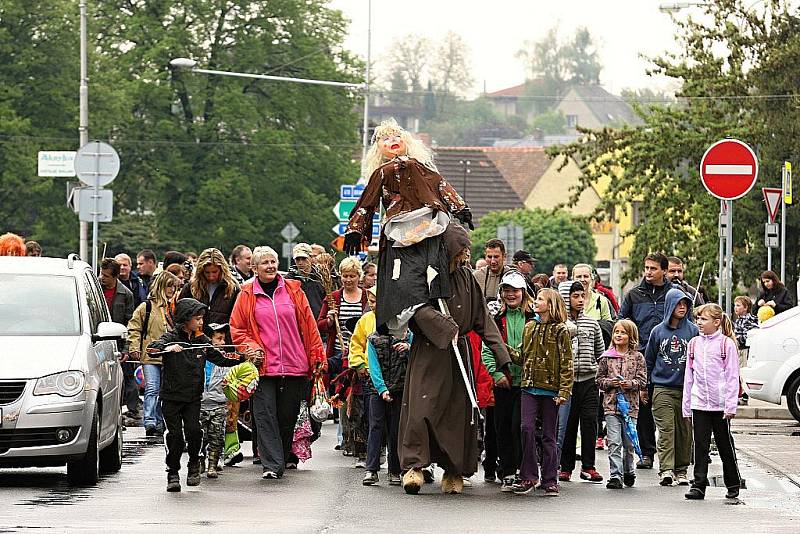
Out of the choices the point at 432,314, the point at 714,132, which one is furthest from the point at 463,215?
the point at 714,132

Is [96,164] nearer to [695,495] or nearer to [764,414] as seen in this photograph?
[764,414]

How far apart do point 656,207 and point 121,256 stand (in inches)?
684

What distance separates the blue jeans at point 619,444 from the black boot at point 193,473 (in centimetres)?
320

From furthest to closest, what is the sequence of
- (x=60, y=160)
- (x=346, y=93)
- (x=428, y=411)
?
(x=346, y=93), (x=60, y=160), (x=428, y=411)

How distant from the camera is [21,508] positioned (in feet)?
36.5

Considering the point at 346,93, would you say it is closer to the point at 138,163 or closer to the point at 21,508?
the point at 138,163

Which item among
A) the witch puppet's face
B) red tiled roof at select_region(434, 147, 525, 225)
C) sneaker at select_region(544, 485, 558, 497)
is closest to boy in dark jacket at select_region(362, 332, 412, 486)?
sneaker at select_region(544, 485, 558, 497)

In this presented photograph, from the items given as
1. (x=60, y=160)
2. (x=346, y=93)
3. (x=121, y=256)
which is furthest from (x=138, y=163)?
(x=121, y=256)

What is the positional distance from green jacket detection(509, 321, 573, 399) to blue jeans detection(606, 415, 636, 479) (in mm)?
1034

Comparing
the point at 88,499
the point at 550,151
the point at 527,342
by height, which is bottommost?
the point at 88,499

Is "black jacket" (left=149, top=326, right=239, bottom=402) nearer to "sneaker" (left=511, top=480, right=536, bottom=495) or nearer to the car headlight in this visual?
the car headlight

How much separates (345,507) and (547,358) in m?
2.21

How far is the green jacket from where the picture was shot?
12.8 m

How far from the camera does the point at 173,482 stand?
485 inches
